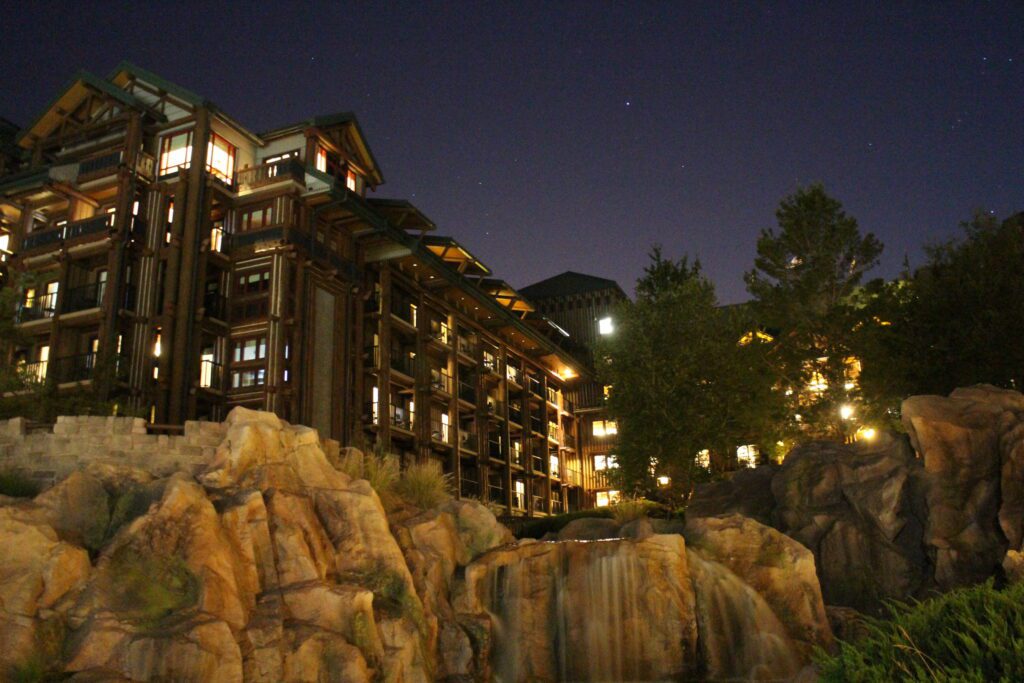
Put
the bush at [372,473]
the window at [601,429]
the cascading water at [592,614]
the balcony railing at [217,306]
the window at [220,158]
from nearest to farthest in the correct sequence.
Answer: the cascading water at [592,614] → the bush at [372,473] → the balcony railing at [217,306] → the window at [220,158] → the window at [601,429]

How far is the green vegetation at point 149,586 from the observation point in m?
14.4

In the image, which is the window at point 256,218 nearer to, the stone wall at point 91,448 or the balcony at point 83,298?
the balcony at point 83,298

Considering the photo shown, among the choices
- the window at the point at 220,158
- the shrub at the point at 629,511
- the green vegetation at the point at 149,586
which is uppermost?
the window at the point at 220,158

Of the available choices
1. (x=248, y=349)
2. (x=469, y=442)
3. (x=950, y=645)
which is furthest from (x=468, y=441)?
(x=950, y=645)

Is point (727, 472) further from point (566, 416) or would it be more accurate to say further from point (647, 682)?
point (566, 416)

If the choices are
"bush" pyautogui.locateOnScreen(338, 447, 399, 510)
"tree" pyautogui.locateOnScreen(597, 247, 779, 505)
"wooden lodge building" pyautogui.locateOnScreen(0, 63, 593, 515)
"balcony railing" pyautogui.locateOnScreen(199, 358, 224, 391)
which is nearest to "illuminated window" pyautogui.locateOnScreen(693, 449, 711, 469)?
"tree" pyautogui.locateOnScreen(597, 247, 779, 505)

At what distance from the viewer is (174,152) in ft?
122

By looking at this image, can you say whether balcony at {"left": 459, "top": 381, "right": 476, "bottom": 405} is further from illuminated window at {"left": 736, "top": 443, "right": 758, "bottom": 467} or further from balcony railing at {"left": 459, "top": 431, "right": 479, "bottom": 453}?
illuminated window at {"left": 736, "top": 443, "right": 758, "bottom": 467}

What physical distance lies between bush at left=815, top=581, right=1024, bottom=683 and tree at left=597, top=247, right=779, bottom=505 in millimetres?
25137

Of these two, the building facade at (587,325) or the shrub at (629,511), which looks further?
the building facade at (587,325)

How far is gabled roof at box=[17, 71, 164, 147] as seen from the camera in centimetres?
3709

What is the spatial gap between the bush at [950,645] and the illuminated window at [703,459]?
85.0 ft

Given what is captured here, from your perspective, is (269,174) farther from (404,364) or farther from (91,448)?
(91,448)

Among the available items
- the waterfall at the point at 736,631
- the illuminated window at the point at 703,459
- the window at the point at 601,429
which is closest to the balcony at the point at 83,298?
the illuminated window at the point at 703,459
